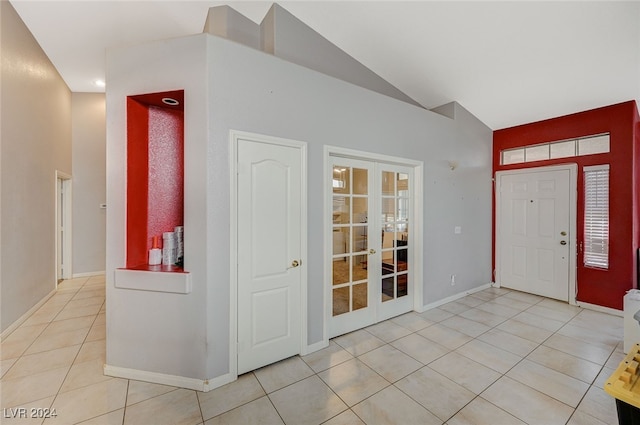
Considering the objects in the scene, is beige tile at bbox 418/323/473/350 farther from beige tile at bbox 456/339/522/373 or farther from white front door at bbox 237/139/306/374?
white front door at bbox 237/139/306/374

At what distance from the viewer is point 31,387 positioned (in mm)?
2041

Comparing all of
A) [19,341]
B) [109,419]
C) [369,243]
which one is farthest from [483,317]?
[19,341]

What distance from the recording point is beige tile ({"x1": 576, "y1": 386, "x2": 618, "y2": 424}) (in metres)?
1.82

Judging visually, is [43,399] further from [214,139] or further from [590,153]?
[590,153]

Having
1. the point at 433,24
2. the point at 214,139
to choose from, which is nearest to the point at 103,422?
the point at 214,139

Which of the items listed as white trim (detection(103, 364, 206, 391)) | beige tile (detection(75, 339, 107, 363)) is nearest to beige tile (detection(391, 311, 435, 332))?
white trim (detection(103, 364, 206, 391))

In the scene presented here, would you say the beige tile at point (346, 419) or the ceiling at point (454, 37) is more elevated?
the ceiling at point (454, 37)

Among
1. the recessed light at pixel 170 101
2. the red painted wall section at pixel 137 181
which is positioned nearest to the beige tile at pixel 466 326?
the red painted wall section at pixel 137 181

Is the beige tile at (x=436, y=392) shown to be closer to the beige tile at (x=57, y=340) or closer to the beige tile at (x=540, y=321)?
the beige tile at (x=540, y=321)

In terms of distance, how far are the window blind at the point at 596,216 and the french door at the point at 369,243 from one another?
271 cm

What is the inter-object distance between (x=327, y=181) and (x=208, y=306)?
1637mm

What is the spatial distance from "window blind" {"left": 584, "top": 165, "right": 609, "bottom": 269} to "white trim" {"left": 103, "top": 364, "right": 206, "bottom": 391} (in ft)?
17.4

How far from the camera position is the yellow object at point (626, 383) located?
0.99m

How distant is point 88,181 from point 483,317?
7.45 meters
